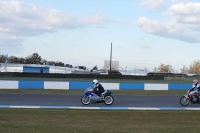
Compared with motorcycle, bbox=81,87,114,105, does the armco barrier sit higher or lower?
higher

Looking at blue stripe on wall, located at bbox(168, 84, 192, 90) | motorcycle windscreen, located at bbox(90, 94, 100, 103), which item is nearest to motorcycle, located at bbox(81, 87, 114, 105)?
motorcycle windscreen, located at bbox(90, 94, 100, 103)

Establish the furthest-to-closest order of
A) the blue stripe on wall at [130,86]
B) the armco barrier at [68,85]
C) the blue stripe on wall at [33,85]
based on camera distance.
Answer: the blue stripe on wall at [130,86] < the blue stripe on wall at [33,85] < the armco barrier at [68,85]

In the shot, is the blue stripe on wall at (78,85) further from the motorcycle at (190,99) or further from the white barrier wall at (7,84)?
the motorcycle at (190,99)

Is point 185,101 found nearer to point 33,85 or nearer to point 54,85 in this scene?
point 54,85

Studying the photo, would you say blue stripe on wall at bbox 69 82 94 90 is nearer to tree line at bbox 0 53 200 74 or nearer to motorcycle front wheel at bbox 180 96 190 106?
motorcycle front wheel at bbox 180 96 190 106

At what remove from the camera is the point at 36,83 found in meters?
31.2
